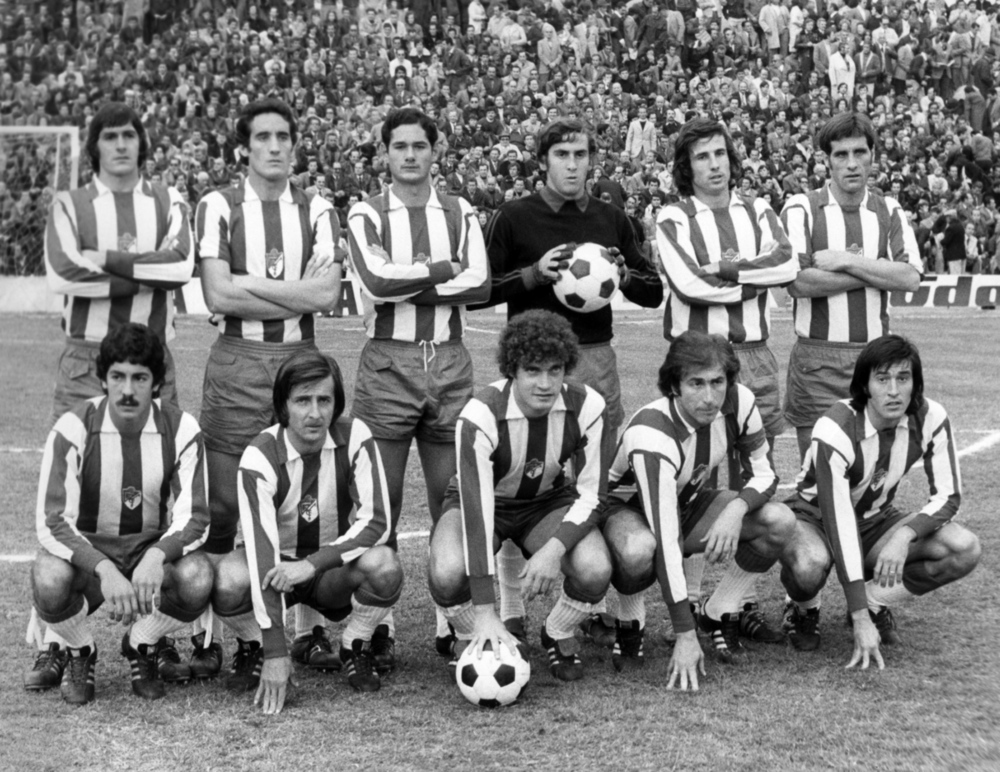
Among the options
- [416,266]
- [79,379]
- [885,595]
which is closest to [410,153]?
[416,266]

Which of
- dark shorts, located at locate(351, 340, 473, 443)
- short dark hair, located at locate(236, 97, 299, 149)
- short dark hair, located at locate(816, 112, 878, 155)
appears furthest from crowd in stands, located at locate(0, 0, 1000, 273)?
short dark hair, located at locate(816, 112, 878, 155)

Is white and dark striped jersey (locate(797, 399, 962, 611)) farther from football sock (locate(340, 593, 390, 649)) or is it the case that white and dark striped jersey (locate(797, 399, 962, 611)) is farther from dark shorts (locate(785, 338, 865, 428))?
football sock (locate(340, 593, 390, 649))

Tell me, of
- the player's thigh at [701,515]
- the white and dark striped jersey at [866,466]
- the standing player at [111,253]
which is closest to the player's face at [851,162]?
the white and dark striped jersey at [866,466]

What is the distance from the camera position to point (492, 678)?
13.1 feet

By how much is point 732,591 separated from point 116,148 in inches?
104

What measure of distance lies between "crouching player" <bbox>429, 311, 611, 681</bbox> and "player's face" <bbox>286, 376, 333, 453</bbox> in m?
0.44

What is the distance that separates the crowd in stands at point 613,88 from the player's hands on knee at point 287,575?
4482 millimetres

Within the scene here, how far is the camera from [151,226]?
4.71 m

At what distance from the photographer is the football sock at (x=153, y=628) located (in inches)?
165

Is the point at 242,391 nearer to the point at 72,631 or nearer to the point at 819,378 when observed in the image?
the point at 72,631

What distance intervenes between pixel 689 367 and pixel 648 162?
38.8 ft

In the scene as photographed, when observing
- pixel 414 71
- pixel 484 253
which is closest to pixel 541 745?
pixel 484 253

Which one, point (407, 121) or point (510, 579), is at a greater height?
point (407, 121)

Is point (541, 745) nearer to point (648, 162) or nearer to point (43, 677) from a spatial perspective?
point (43, 677)
